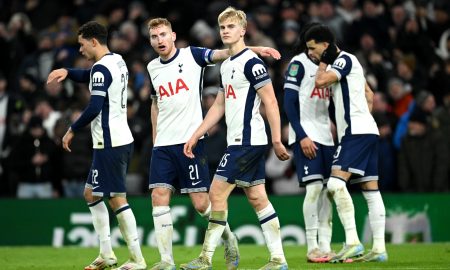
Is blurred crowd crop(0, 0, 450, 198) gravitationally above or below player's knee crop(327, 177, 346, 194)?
above

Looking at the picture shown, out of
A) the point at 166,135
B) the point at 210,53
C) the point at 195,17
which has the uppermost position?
the point at 195,17

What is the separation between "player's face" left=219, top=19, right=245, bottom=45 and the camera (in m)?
11.3

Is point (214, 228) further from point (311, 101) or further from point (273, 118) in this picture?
point (311, 101)

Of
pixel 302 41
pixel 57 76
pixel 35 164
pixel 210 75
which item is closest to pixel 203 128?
pixel 57 76

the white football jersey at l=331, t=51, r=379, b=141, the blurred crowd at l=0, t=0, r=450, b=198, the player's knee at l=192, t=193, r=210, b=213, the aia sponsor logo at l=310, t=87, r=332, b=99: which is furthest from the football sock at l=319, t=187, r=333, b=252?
the blurred crowd at l=0, t=0, r=450, b=198

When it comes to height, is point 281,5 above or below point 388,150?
above

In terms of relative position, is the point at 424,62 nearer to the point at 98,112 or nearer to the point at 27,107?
the point at 27,107

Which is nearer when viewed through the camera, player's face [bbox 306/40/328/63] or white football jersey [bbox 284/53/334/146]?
player's face [bbox 306/40/328/63]

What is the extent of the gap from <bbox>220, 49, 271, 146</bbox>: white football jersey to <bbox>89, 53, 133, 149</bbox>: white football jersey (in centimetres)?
129

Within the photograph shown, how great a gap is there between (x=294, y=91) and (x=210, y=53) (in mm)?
1759

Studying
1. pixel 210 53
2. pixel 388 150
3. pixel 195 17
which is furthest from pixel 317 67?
pixel 195 17

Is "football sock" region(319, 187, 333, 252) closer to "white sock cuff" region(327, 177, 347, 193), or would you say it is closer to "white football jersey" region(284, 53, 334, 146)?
"white sock cuff" region(327, 177, 347, 193)

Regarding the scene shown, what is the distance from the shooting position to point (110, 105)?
1194cm

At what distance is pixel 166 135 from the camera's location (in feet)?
38.5
